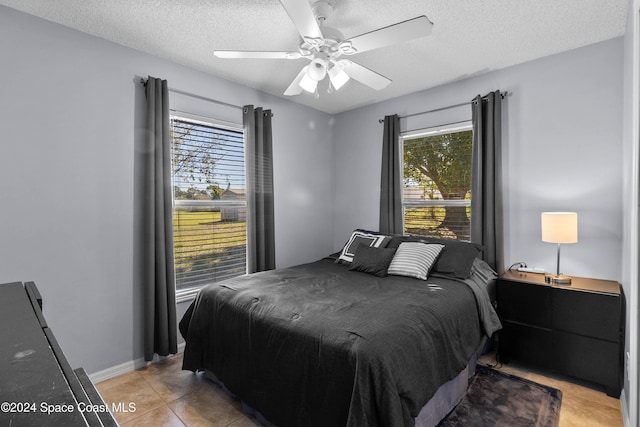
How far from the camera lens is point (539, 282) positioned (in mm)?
2588

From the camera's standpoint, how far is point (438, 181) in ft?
11.9

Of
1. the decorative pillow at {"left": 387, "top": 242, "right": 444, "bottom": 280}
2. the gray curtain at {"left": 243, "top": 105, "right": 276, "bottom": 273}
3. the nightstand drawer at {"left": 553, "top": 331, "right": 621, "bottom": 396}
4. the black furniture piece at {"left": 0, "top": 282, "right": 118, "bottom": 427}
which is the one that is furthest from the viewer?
the gray curtain at {"left": 243, "top": 105, "right": 276, "bottom": 273}

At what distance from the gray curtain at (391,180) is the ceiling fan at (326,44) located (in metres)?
1.33

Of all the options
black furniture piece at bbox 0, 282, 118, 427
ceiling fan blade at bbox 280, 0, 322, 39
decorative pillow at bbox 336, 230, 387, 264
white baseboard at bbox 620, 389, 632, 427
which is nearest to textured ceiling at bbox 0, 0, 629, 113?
ceiling fan blade at bbox 280, 0, 322, 39

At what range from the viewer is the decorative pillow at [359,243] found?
336cm

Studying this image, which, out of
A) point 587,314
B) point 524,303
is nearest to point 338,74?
point 524,303

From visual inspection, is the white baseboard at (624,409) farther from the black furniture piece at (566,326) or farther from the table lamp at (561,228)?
the table lamp at (561,228)

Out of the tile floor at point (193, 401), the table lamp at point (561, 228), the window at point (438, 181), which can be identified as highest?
the window at point (438, 181)

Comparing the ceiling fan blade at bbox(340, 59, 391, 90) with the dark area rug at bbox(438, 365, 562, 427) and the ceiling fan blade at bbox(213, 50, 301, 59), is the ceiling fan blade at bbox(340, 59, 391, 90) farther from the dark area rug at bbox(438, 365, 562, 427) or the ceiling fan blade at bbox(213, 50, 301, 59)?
the dark area rug at bbox(438, 365, 562, 427)

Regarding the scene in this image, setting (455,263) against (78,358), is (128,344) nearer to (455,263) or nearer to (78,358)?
(78,358)

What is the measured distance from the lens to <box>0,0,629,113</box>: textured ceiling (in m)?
2.13

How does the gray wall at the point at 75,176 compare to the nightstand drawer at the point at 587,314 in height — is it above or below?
above

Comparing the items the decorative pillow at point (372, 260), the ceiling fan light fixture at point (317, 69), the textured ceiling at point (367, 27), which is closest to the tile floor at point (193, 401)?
the decorative pillow at point (372, 260)

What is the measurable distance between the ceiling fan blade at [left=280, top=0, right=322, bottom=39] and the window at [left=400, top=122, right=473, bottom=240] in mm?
2125
